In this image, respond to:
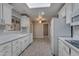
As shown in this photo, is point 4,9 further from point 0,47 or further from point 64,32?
point 64,32

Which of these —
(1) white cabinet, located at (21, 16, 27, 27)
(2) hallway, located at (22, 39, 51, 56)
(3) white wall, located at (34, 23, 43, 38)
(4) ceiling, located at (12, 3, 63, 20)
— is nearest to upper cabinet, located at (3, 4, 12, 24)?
(4) ceiling, located at (12, 3, 63, 20)

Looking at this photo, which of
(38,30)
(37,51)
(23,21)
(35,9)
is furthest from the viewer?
(38,30)

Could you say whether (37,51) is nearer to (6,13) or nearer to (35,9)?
(35,9)

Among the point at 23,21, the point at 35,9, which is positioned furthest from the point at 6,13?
the point at 23,21

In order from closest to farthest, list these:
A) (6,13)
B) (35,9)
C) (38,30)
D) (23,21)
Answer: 1. (6,13)
2. (35,9)
3. (23,21)
4. (38,30)

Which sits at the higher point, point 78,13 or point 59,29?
point 78,13

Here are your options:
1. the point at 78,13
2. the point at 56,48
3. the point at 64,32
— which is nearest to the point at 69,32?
the point at 64,32

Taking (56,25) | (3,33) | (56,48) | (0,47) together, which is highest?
(56,25)

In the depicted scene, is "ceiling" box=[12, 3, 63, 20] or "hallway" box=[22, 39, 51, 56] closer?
"hallway" box=[22, 39, 51, 56]

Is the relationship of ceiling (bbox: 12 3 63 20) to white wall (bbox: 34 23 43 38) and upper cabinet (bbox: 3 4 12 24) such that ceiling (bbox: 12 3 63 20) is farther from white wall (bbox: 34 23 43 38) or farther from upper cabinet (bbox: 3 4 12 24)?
white wall (bbox: 34 23 43 38)

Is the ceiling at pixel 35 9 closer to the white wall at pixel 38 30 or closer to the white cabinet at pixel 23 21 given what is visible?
the white cabinet at pixel 23 21

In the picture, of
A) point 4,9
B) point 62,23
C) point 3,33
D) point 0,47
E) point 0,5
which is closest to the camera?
point 0,47

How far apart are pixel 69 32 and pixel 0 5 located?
2.76 metres

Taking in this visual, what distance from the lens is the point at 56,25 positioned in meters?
4.14
